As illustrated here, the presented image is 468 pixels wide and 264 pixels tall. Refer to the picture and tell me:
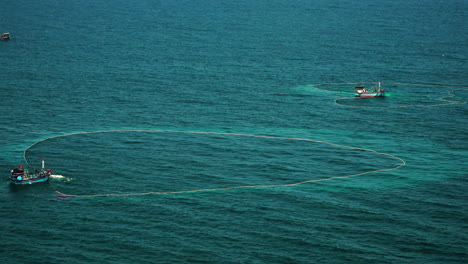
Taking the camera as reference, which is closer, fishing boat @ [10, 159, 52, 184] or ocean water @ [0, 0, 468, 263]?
ocean water @ [0, 0, 468, 263]

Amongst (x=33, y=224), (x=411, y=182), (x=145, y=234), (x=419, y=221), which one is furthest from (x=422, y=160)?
(x=33, y=224)

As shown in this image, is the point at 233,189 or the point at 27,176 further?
the point at 233,189

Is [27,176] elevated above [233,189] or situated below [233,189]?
above

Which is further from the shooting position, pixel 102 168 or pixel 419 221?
pixel 102 168

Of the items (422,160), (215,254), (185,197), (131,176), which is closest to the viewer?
(215,254)

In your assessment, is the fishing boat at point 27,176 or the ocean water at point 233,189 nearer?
the ocean water at point 233,189

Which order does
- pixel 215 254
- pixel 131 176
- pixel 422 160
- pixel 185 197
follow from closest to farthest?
pixel 215 254
pixel 185 197
pixel 131 176
pixel 422 160

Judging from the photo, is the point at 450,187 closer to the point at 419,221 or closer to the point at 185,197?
the point at 419,221

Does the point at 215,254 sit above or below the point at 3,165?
below
